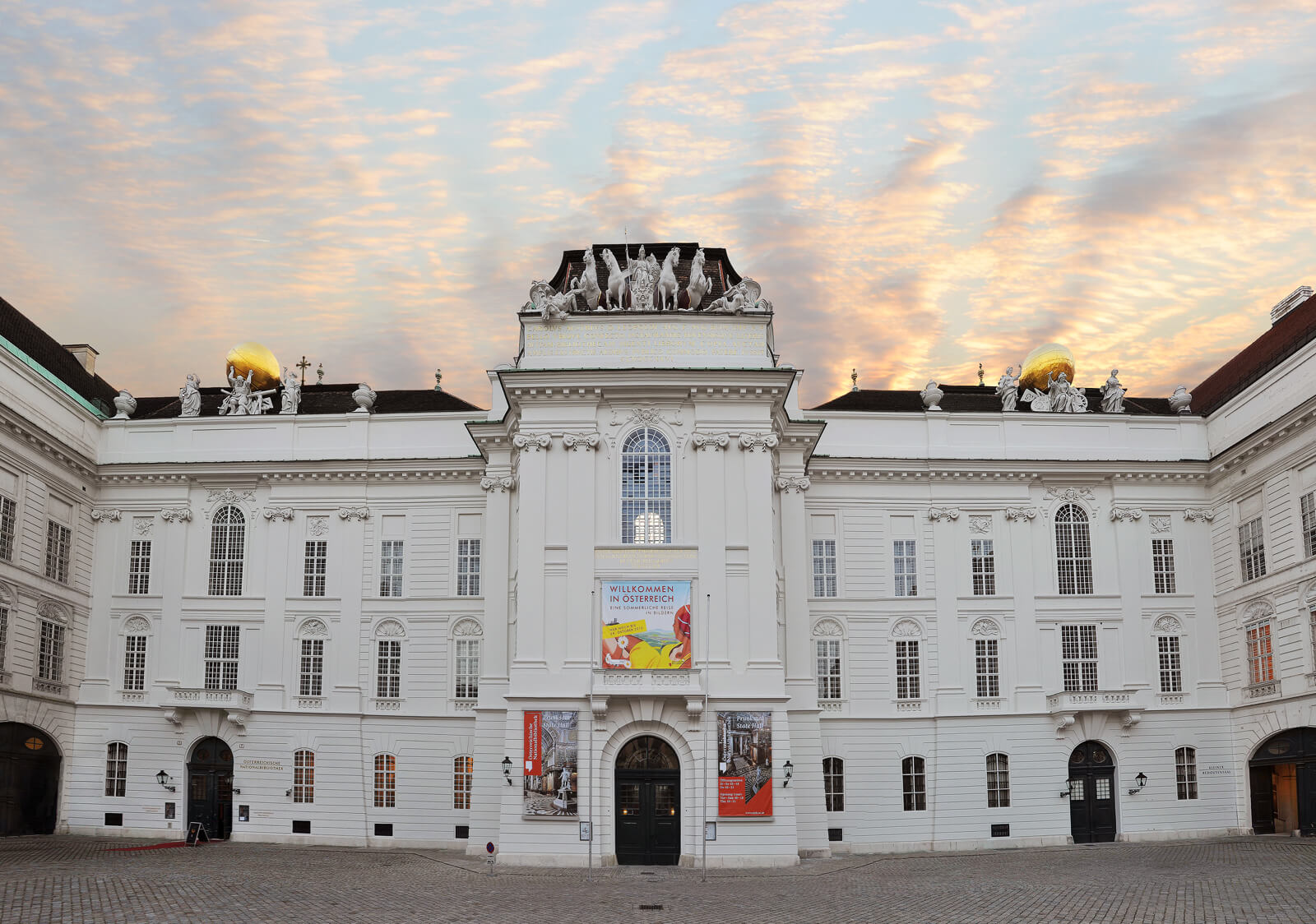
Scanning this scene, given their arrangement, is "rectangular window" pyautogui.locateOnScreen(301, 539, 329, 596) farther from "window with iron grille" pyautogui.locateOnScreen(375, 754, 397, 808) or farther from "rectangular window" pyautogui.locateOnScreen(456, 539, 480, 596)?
"window with iron grille" pyautogui.locateOnScreen(375, 754, 397, 808)

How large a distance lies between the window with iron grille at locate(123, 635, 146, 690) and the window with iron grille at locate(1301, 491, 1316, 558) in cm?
4266

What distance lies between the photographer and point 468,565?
53.5 metres

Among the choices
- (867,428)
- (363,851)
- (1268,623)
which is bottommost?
(363,851)

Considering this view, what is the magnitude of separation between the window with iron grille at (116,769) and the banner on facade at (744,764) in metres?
24.3

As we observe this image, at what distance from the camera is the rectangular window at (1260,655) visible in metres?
49.2

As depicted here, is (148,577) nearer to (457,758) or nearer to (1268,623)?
(457,758)

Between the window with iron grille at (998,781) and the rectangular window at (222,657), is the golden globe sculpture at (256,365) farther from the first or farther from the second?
the window with iron grille at (998,781)

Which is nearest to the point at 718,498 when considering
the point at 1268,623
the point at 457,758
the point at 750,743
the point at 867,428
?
the point at 750,743

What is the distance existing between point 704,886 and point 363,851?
17.0m

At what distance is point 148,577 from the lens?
54.1m

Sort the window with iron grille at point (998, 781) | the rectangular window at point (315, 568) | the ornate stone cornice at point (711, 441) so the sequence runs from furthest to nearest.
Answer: the rectangular window at point (315, 568) < the window with iron grille at point (998, 781) < the ornate stone cornice at point (711, 441)

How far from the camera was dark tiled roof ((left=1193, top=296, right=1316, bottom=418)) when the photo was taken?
5050 centimetres

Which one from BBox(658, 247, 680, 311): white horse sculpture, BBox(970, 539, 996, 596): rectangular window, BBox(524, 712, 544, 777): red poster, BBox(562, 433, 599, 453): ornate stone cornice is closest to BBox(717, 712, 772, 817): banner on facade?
BBox(524, 712, 544, 777): red poster

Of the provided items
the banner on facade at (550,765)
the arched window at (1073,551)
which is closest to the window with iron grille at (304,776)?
the banner on facade at (550,765)
